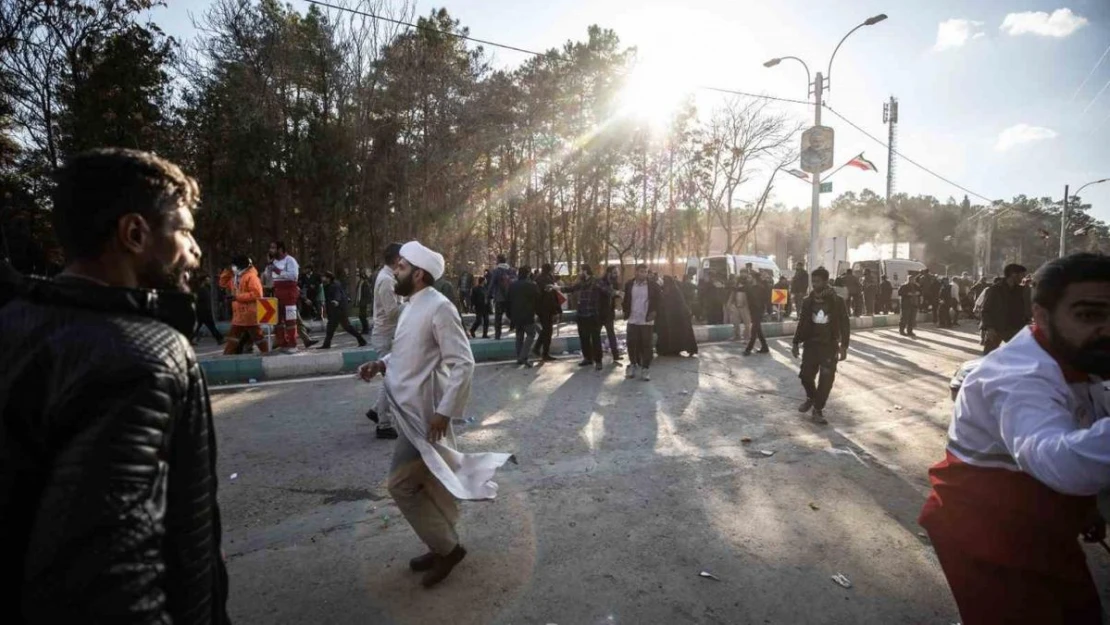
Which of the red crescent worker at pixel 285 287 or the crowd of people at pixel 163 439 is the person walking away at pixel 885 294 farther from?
the crowd of people at pixel 163 439

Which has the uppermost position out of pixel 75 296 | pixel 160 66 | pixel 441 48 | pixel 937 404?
pixel 441 48

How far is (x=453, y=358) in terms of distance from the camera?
10.2 feet

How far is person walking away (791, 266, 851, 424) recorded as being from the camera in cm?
633

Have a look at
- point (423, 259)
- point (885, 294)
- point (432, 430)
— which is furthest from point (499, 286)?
point (885, 294)

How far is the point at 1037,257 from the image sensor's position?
74.2 metres

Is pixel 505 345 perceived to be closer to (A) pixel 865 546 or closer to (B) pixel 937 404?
(B) pixel 937 404

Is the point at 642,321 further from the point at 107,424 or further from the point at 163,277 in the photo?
the point at 107,424

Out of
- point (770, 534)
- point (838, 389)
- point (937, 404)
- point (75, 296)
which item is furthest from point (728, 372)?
point (75, 296)

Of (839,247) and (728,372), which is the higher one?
(839,247)

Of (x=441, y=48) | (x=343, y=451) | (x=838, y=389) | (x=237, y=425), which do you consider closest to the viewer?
(x=343, y=451)

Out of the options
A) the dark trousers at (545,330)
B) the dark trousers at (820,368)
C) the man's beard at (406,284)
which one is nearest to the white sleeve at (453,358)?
the man's beard at (406,284)

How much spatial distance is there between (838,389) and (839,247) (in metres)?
15.0

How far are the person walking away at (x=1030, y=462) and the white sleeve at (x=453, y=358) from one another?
2.21 m

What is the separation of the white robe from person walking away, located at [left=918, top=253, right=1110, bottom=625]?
2.12 metres
